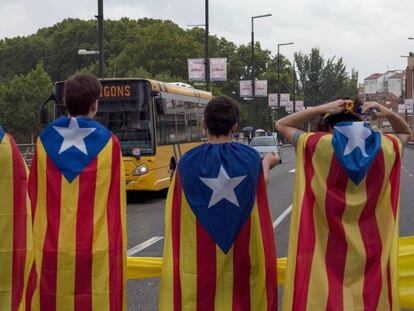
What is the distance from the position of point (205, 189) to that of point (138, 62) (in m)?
72.0

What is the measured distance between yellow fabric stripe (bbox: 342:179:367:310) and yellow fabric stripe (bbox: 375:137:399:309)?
0.37 ft

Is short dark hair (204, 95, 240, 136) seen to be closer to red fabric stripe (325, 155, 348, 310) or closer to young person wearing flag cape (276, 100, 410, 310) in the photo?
young person wearing flag cape (276, 100, 410, 310)

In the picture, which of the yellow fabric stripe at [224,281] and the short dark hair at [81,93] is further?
the short dark hair at [81,93]

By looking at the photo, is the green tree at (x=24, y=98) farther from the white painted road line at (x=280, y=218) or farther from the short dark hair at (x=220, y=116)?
the short dark hair at (x=220, y=116)

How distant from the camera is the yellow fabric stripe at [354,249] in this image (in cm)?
378

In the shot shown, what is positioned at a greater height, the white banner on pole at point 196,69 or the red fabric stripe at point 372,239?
the white banner on pole at point 196,69

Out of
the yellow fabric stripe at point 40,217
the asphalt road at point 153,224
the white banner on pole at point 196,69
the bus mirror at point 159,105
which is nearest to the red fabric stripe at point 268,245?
the yellow fabric stripe at point 40,217

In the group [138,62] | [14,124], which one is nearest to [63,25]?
[138,62]

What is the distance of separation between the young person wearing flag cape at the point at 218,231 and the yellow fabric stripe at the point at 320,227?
278mm

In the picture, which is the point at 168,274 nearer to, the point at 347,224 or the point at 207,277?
the point at 207,277


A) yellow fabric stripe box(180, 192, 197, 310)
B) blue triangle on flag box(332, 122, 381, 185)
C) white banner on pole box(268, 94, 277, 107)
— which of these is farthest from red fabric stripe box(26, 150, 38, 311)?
white banner on pole box(268, 94, 277, 107)

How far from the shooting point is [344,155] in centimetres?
378

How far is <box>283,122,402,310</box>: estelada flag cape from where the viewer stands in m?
3.78

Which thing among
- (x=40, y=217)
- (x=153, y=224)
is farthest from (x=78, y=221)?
(x=153, y=224)
